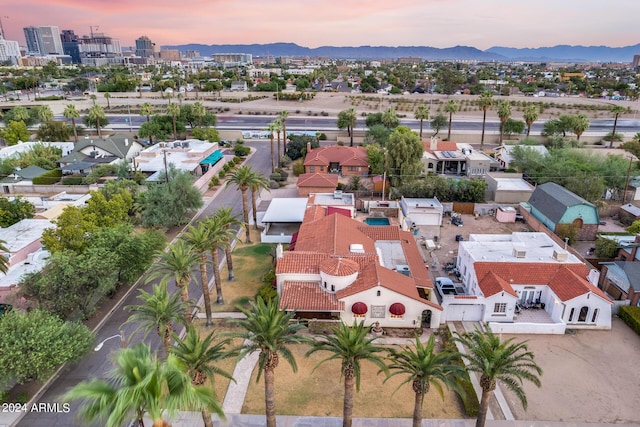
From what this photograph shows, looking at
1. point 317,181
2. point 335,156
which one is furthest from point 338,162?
point 317,181

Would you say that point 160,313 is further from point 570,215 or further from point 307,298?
point 570,215

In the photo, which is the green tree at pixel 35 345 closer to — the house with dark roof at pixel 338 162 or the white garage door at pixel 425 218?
the white garage door at pixel 425 218

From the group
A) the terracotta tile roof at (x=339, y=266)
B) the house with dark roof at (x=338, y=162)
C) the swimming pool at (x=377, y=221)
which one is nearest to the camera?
the terracotta tile roof at (x=339, y=266)

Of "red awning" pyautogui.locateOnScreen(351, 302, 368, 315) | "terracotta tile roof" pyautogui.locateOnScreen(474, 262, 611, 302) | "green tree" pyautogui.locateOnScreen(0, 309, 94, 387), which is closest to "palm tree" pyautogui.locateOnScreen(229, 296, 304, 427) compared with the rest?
"red awning" pyautogui.locateOnScreen(351, 302, 368, 315)

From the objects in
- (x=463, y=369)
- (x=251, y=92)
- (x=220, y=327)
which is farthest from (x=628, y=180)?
(x=251, y=92)

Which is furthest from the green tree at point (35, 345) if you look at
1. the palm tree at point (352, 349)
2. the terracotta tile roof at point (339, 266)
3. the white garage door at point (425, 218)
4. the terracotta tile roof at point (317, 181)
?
the white garage door at point (425, 218)
